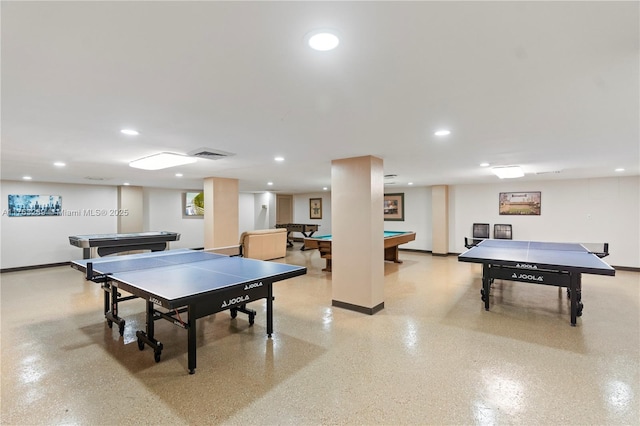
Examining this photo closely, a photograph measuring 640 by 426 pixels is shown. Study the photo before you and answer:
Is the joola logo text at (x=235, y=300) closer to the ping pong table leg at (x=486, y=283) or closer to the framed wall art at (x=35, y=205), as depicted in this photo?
the ping pong table leg at (x=486, y=283)

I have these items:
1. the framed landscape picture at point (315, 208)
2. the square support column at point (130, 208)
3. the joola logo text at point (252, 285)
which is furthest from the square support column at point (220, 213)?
the framed landscape picture at point (315, 208)

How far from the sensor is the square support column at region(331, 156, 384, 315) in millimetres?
4152

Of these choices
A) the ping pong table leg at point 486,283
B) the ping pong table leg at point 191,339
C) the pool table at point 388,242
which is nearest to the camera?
the ping pong table leg at point 191,339

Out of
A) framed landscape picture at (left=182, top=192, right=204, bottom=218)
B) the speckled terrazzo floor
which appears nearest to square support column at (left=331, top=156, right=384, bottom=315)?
the speckled terrazzo floor

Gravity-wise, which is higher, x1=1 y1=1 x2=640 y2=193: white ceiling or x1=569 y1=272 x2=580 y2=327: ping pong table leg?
x1=1 y1=1 x2=640 y2=193: white ceiling

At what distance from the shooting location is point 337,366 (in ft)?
9.15

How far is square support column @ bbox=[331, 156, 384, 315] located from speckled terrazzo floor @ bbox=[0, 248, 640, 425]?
0.27 m

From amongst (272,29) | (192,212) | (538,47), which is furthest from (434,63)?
(192,212)

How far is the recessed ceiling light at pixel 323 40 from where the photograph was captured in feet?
4.32

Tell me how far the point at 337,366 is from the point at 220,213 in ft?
15.2

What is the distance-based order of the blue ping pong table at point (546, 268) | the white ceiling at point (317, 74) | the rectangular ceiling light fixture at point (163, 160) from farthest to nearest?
the rectangular ceiling light fixture at point (163, 160) < the blue ping pong table at point (546, 268) < the white ceiling at point (317, 74)

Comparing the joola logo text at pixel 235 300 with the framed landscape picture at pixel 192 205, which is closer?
the joola logo text at pixel 235 300

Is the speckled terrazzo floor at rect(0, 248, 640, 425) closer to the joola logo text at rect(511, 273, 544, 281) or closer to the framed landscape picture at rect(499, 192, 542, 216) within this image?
the joola logo text at rect(511, 273, 544, 281)

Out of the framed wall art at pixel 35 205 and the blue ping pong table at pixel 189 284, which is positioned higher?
the framed wall art at pixel 35 205
